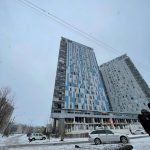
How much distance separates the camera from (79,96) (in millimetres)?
74688

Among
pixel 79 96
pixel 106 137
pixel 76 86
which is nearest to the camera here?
pixel 106 137

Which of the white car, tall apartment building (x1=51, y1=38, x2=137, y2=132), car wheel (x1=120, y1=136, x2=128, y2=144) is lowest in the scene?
car wheel (x1=120, y1=136, x2=128, y2=144)

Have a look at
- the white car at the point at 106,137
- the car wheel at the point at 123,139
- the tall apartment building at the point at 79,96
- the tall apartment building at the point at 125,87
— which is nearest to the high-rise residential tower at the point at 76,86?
the tall apartment building at the point at 79,96

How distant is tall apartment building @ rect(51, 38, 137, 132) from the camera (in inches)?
2601

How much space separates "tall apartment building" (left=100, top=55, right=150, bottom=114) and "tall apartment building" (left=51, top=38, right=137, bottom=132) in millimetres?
12999

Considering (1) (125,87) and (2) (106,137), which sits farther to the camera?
(1) (125,87)

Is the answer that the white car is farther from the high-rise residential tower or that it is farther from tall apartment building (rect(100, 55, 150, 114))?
tall apartment building (rect(100, 55, 150, 114))

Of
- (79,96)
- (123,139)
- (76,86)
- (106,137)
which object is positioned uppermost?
(76,86)

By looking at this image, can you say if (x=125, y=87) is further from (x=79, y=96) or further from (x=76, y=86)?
(x=79, y=96)

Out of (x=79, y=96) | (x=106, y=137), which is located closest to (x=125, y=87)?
(x=79, y=96)

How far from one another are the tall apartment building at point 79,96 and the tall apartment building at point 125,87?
42.6 ft

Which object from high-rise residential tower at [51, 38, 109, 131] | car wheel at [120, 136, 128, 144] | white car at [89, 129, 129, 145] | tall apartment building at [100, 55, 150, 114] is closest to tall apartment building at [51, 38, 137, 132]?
high-rise residential tower at [51, 38, 109, 131]

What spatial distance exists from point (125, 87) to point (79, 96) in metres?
48.9

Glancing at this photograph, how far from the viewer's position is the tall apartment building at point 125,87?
98.0 metres
